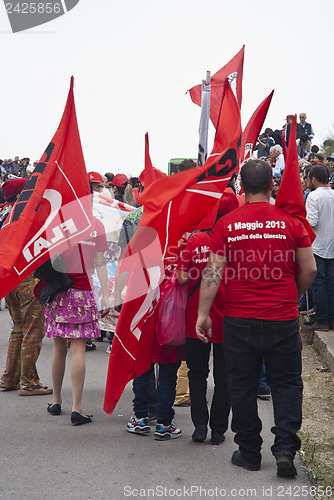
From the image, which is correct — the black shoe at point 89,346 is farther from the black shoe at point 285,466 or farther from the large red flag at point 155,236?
the black shoe at point 285,466

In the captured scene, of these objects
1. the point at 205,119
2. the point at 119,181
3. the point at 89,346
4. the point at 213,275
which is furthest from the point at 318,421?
the point at 119,181

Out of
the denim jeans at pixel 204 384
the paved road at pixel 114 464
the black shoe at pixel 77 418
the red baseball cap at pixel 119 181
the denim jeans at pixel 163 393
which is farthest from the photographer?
the red baseball cap at pixel 119 181

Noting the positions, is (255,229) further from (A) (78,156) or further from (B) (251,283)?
(A) (78,156)

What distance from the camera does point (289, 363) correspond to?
4.25 metres

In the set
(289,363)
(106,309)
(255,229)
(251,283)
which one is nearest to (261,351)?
(289,363)

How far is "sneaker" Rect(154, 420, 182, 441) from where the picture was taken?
16.4ft

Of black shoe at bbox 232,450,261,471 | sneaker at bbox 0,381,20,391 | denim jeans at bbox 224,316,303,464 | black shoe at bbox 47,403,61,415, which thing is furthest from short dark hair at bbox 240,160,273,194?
sneaker at bbox 0,381,20,391

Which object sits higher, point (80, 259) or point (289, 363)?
point (80, 259)

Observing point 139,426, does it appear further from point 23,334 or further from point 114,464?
point 23,334

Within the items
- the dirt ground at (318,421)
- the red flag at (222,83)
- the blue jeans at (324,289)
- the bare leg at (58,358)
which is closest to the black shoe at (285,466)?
the dirt ground at (318,421)

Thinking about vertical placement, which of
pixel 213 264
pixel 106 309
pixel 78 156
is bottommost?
pixel 106 309

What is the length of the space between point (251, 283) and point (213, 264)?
312mm

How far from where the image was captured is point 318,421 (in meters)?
5.49

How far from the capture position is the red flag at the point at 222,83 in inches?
303
